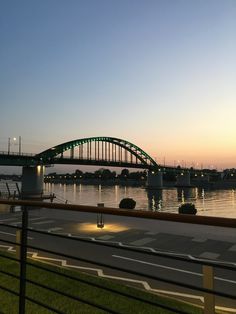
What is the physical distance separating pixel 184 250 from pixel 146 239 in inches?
125

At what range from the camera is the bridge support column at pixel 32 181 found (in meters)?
95.2

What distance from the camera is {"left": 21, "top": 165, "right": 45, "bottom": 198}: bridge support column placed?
95188 mm

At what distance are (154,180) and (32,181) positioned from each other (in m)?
81.4

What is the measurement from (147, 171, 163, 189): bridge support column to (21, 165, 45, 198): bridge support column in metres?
73.5

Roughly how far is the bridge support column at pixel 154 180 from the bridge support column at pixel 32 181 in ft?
241

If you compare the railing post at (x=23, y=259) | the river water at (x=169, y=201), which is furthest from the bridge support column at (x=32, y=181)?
the railing post at (x=23, y=259)

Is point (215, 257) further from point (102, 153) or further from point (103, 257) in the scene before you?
point (102, 153)

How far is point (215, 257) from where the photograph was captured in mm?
17062

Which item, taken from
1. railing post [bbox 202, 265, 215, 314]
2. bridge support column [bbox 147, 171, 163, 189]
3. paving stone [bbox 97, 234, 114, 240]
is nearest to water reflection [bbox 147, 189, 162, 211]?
bridge support column [bbox 147, 171, 163, 189]

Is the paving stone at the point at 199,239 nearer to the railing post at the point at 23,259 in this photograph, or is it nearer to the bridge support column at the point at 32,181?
the railing post at the point at 23,259

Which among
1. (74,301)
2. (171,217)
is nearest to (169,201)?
(74,301)

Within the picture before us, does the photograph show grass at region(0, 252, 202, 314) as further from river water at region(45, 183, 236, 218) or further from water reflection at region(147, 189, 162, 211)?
water reflection at region(147, 189, 162, 211)

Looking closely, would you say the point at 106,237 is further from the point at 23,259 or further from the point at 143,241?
the point at 23,259

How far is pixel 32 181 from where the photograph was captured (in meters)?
99.2
